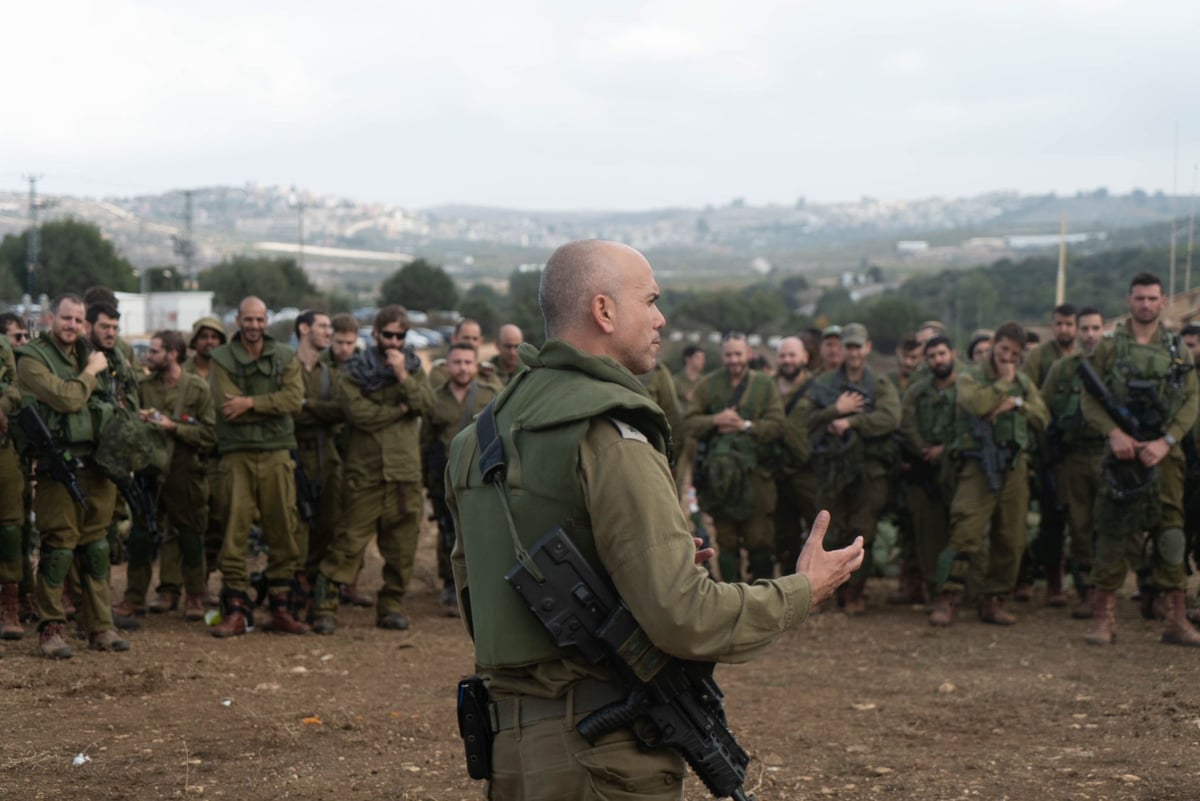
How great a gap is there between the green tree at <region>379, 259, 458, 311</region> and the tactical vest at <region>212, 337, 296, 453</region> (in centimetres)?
6629

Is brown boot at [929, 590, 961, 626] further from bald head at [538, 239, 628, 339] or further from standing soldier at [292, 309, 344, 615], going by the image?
bald head at [538, 239, 628, 339]

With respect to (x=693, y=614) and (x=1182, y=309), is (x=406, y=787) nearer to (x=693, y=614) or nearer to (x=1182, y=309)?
(x=693, y=614)

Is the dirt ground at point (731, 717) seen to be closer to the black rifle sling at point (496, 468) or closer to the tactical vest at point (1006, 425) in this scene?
the tactical vest at point (1006, 425)

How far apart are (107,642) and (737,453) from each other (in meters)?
4.90

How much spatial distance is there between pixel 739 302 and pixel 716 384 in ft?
194

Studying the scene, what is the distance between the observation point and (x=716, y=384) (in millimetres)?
11000

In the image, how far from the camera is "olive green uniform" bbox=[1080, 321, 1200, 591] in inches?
359

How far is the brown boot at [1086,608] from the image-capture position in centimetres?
1058

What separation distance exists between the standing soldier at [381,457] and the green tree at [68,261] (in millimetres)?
63119

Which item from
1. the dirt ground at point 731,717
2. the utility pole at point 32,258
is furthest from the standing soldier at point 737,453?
the utility pole at point 32,258

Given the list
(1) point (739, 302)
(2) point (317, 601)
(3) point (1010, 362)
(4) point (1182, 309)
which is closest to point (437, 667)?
(2) point (317, 601)

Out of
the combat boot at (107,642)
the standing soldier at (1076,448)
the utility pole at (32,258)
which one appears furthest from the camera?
the utility pole at (32,258)

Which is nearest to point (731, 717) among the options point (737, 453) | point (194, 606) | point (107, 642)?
point (737, 453)

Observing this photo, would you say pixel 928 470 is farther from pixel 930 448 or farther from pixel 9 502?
pixel 9 502
